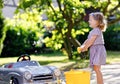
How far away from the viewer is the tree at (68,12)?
70.6 ft

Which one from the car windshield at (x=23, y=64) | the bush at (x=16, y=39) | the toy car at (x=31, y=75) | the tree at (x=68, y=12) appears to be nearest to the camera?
the toy car at (x=31, y=75)

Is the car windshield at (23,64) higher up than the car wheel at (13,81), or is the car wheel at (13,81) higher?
the car windshield at (23,64)

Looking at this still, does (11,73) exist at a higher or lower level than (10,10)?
lower

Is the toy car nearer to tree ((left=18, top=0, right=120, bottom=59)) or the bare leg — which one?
the bare leg

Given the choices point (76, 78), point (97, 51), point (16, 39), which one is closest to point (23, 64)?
point (97, 51)

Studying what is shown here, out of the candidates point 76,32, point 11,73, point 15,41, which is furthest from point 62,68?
point 15,41

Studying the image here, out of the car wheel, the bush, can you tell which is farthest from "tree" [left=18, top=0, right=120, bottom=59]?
the car wheel

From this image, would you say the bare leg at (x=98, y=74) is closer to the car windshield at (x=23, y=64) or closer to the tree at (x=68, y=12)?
the car windshield at (x=23, y=64)

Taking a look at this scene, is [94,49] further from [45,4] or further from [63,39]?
[63,39]

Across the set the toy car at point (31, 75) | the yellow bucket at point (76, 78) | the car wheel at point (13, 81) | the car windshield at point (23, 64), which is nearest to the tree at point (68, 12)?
the car windshield at point (23, 64)

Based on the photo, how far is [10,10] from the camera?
41.3 m

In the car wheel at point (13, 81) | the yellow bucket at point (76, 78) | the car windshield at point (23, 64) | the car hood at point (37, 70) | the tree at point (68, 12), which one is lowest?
the yellow bucket at point (76, 78)

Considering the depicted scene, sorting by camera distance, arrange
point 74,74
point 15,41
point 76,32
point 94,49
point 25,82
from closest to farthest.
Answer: point 74,74 → point 94,49 → point 25,82 → point 76,32 → point 15,41

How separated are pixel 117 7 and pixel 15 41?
35.2 feet
